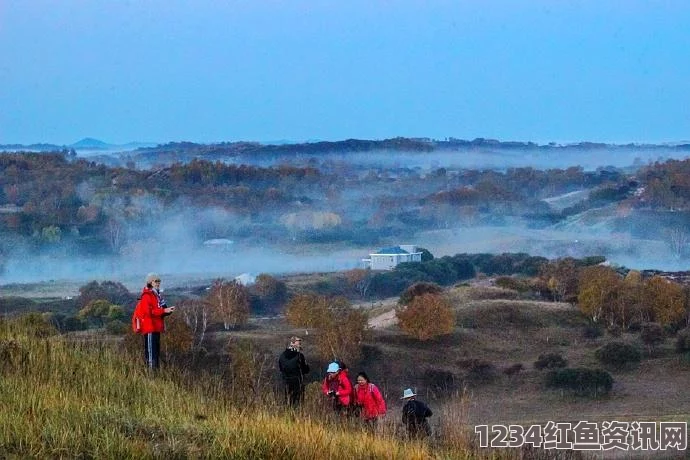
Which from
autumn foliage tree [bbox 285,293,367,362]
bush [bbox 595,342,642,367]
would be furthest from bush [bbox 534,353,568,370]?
autumn foliage tree [bbox 285,293,367,362]

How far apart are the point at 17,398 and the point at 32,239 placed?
76141mm

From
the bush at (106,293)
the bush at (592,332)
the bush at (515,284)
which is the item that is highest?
the bush at (515,284)

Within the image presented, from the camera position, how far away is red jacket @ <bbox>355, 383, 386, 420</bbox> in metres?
10.9

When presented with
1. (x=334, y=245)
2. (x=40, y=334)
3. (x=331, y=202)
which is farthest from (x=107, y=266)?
(x=40, y=334)

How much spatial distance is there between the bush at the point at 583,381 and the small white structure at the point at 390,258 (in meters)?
39.6

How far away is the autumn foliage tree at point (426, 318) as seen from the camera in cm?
4278

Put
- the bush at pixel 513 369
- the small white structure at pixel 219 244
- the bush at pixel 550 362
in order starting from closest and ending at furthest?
the bush at pixel 550 362, the bush at pixel 513 369, the small white structure at pixel 219 244

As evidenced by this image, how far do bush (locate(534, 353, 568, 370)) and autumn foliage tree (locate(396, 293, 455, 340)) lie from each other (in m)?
4.26

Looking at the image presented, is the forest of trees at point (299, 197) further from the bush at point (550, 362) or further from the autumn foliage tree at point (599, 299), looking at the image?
the bush at point (550, 362)

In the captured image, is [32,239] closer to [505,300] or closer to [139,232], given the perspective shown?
[139,232]

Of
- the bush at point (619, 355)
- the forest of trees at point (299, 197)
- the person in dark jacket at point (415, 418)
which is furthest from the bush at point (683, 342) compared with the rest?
the forest of trees at point (299, 197)

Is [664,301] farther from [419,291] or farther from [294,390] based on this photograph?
[294,390]

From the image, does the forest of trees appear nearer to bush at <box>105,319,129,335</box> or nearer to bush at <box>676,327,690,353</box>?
bush at <box>676,327,690,353</box>

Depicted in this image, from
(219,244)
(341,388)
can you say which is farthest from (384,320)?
(219,244)
